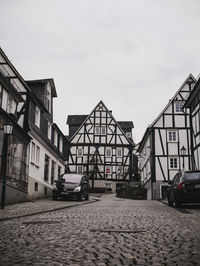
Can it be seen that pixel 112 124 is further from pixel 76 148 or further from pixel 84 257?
pixel 84 257

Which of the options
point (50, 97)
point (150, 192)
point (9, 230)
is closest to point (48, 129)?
point (50, 97)

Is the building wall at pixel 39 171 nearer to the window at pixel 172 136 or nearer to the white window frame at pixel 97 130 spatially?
the window at pixel 172 136

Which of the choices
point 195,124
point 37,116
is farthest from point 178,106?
point 37,116

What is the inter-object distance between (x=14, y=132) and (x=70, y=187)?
19.6 ft

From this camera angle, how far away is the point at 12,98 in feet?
65.5

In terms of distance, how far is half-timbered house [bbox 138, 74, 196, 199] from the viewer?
3378 cm

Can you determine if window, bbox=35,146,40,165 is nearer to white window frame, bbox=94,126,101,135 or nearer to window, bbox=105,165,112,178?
Result: white window frame, bbox=94,126,101,135

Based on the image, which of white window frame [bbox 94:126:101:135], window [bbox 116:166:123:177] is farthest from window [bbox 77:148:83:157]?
window [bbox 116:166:123:177]

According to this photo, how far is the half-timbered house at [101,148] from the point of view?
49.5 metres

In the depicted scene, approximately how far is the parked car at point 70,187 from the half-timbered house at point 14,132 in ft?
8.45

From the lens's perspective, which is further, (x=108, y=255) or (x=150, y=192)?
(x=150, y=192)

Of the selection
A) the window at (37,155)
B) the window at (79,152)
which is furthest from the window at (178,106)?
the window at (79,152)

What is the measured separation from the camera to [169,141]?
113 feet

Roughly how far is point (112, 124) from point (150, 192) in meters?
16.4
